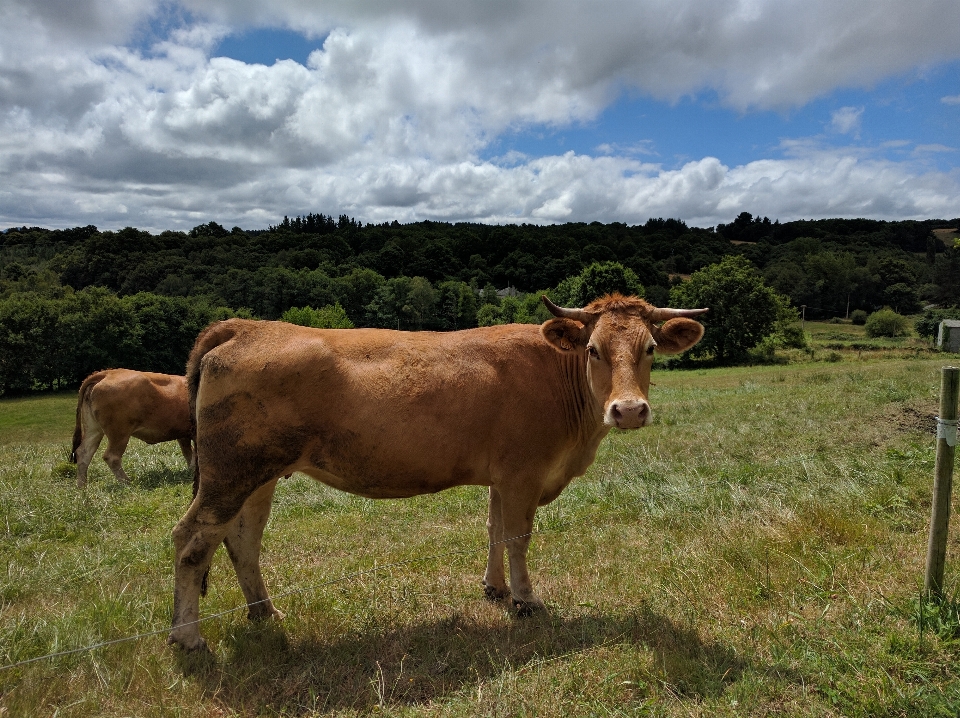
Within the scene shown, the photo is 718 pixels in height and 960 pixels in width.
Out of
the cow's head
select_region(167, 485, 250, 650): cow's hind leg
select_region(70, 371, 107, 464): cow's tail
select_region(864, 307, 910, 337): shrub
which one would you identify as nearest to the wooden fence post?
the cow's head

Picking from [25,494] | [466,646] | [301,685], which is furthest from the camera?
[25,494]

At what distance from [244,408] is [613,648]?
3708 mm

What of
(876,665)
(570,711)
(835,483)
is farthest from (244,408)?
(835,483)

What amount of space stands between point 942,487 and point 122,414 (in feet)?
49.3

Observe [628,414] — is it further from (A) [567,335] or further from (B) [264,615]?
(B) [264,615]

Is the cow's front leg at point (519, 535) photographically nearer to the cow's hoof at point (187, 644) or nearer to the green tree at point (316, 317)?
the cow's hoof at point (187, 644)

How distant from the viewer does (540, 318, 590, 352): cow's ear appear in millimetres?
5656

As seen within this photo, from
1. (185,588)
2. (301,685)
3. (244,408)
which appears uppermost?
(244,408)

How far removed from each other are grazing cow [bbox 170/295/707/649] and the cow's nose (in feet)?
0.04

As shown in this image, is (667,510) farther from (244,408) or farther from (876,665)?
(244,408)

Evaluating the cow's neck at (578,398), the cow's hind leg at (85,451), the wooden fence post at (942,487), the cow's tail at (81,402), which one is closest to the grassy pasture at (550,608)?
the wooden fence post at (942,487)

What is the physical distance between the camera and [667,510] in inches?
311

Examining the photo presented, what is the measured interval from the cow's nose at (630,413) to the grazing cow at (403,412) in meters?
0.01

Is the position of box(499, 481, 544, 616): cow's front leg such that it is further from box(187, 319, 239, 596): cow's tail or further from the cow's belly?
box(187, 319, 239, 596): cow's tail
